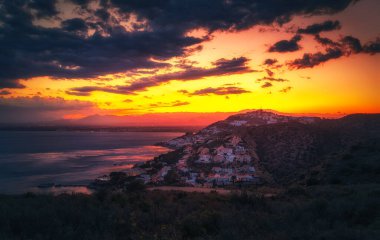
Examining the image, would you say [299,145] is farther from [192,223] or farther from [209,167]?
[192,223]

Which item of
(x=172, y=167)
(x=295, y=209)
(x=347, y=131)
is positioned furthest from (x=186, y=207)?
(x=347, y=131)

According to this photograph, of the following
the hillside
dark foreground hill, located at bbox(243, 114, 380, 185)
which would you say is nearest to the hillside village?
the hillside

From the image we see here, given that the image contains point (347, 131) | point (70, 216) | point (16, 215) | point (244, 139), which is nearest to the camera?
point (16, 215)

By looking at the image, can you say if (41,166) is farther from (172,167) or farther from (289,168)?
(289,168)

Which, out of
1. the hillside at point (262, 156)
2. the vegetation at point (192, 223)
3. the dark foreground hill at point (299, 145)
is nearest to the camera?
the vegetation at point (192, 223)

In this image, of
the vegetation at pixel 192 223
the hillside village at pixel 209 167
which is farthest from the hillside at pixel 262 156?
the vegetation at pixel 192 223

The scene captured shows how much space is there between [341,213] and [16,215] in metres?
8.57

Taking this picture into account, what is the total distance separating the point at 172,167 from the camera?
40219 mm

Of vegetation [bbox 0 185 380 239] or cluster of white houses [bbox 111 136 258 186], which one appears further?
cluster of white houses [bbox 111 136 258 186]

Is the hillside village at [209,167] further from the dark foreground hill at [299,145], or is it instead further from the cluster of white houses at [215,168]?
the dark foreground hill at [299,145]

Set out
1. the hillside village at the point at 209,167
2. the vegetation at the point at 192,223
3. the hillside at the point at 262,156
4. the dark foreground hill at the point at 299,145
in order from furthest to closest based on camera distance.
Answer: the hillside at the point at 262,156 → the hillside village at the point at 209,167 → the dark foreground hill at the point at 299,145 → the vegetation at the point at 192,223

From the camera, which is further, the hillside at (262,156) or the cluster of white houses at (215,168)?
the hillside at (262,156)

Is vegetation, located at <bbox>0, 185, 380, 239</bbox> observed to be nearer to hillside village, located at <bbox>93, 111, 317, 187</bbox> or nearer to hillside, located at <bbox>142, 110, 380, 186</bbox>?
hillside, located at <bbox>142, 110, 380, 186</bbox>

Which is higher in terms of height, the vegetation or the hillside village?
the vegetation
